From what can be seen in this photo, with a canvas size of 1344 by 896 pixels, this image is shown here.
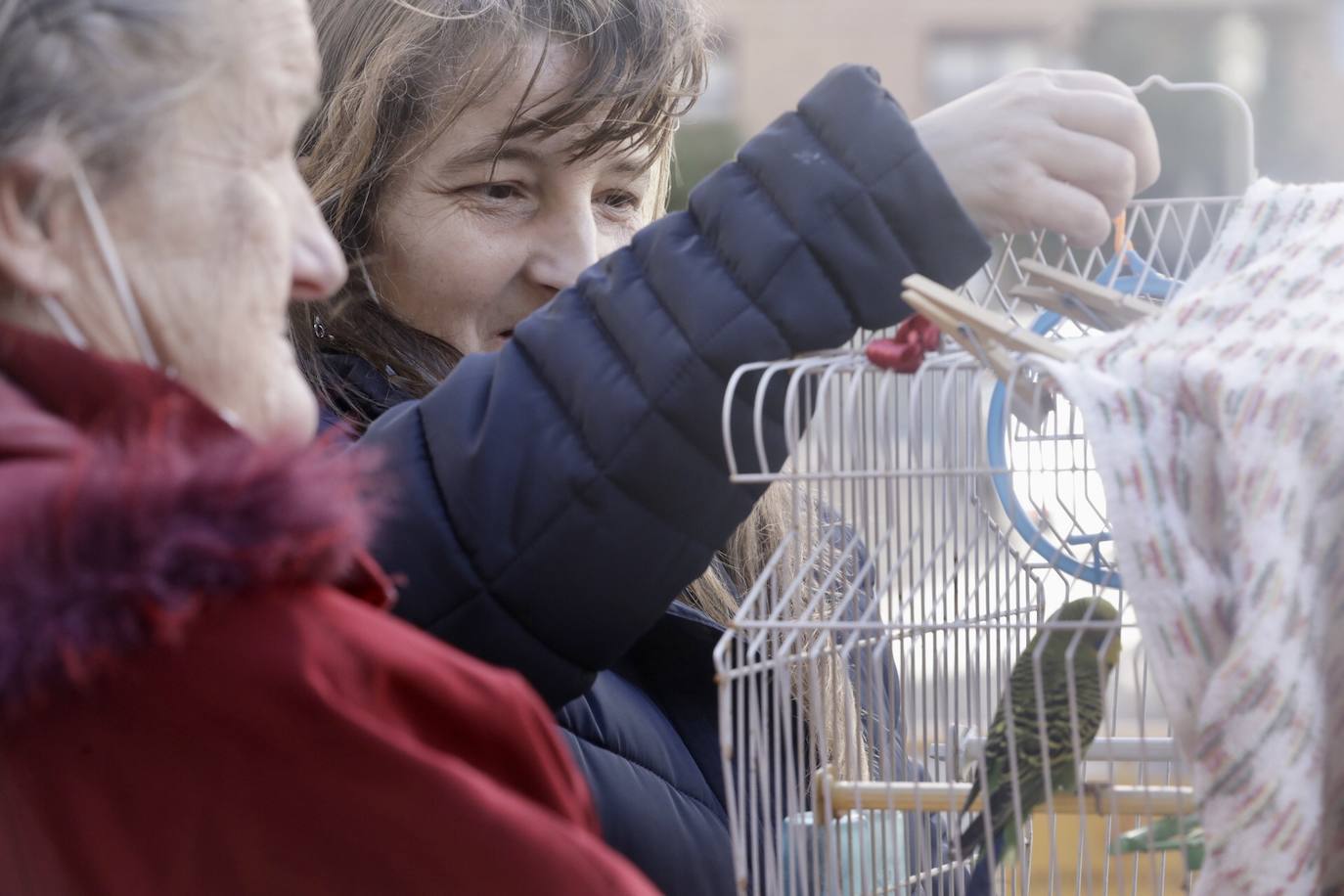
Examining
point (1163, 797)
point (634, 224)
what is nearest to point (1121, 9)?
point (634, 224)

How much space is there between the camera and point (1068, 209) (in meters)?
0.84

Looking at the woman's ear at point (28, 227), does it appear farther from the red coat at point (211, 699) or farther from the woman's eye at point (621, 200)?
the woman's eye at point (621, 200)

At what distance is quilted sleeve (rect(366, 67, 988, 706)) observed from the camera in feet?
2.75

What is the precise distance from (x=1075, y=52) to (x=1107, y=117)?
28.3 feet

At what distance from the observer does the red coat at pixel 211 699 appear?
0.49 m

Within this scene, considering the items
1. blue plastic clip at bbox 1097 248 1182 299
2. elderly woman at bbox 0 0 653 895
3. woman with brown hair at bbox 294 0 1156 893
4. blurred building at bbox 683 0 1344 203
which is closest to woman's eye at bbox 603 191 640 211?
woman with brown hair at bbox 294 0 1156 893

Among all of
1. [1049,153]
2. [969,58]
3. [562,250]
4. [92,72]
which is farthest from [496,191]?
[969,58]

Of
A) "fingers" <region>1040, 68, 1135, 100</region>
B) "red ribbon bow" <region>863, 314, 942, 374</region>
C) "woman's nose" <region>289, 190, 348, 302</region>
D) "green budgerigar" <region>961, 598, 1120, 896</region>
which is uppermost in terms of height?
"fingers" <region>1040, 68, 1135, 100</region>

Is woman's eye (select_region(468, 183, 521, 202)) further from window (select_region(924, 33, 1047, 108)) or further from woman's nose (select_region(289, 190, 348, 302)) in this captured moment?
window (select_region(924, 33, 1047, 108))

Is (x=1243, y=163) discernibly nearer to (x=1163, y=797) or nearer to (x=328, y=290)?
(x=1163, y=797)

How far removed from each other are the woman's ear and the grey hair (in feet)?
0.04

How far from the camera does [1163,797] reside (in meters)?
0.75

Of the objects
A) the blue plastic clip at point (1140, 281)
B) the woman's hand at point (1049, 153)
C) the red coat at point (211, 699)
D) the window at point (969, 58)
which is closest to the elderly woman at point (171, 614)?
the red coat at point (211, 699)

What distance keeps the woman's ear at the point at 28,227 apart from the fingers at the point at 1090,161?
559 millimetres
